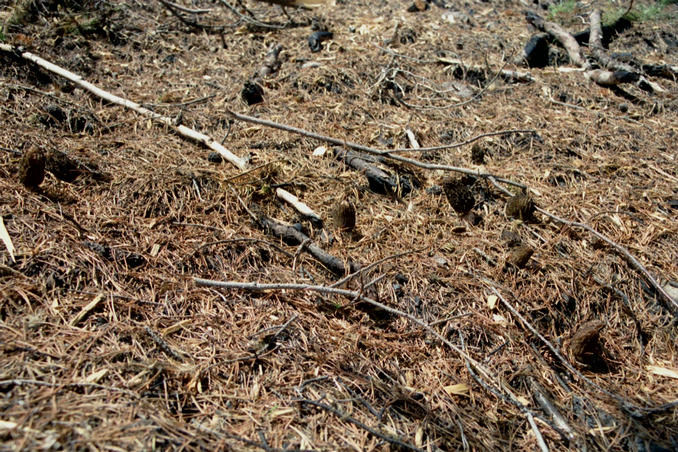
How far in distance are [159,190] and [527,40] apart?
5.02m

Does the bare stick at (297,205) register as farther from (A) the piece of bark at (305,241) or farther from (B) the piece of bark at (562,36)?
(B) the piece of bark at (562,36)

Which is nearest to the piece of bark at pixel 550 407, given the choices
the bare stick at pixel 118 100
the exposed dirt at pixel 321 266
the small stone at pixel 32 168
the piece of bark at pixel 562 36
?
the exposed dirt at pixel 321 266

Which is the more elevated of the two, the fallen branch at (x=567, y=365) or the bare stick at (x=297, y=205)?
the bare stick at (x=297, y=205)

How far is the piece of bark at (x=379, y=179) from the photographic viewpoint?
11.1 ft

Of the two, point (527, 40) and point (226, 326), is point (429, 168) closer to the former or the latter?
point (226, 326)

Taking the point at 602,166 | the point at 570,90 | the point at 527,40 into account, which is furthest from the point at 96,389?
the point at 527,40

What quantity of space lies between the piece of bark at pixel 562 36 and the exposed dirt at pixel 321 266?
90 cm

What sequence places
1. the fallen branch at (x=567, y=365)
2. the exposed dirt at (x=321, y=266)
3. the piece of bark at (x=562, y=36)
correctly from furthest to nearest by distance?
1. the piece of bark at (x=562, y=36)
2. the fallen branch at (x=567, y=365)
3. the exposed dirt at (x=321, y=266)

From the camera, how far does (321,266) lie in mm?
2779

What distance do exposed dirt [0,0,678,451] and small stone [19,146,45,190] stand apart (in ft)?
0.04

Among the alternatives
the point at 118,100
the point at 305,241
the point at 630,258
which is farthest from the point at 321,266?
the point at 118,100

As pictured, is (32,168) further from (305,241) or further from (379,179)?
(379,179)

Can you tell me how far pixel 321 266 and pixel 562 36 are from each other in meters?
5.01

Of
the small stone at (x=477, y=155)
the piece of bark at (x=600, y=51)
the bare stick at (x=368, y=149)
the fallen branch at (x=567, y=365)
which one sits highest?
the piece of bark at (x=600, y=51)
